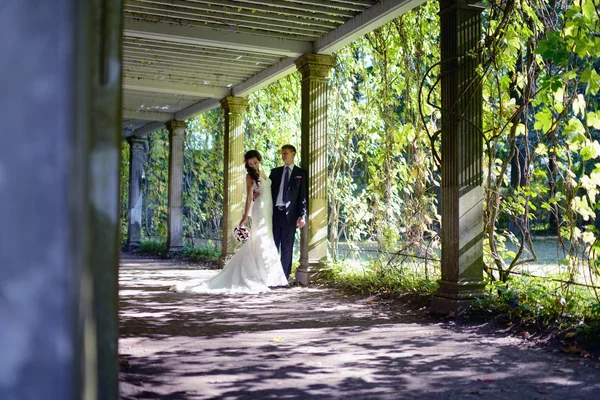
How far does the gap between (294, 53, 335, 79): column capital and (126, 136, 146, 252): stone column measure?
1083cm

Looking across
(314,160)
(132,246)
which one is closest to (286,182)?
(314,160)

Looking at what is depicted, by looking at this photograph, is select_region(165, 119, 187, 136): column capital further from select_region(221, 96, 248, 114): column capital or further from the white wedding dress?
the white wedding dress

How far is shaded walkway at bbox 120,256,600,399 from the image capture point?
3.74m

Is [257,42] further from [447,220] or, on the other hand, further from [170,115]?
[170,115]

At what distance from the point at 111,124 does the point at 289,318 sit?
503 centimetres

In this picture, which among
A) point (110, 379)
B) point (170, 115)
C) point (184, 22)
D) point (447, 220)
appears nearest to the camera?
point (110, 379)

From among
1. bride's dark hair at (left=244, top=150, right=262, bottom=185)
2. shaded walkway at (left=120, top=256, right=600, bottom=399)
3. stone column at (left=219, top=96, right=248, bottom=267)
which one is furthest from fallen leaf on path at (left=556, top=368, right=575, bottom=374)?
stone column at (left=219, top=96, right=248, bottom=267)

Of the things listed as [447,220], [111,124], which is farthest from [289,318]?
[111,124]

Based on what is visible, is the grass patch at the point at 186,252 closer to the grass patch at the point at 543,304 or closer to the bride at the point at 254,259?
the bride at the point at 254,259

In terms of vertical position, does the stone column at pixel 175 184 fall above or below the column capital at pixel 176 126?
below

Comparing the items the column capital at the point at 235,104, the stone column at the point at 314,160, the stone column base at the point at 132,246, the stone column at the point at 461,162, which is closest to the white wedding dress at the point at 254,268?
the stone column at the point at 314,160

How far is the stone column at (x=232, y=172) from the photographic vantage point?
12.7m

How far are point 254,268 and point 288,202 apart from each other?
3.62 ft

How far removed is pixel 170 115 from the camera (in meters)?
16.0
